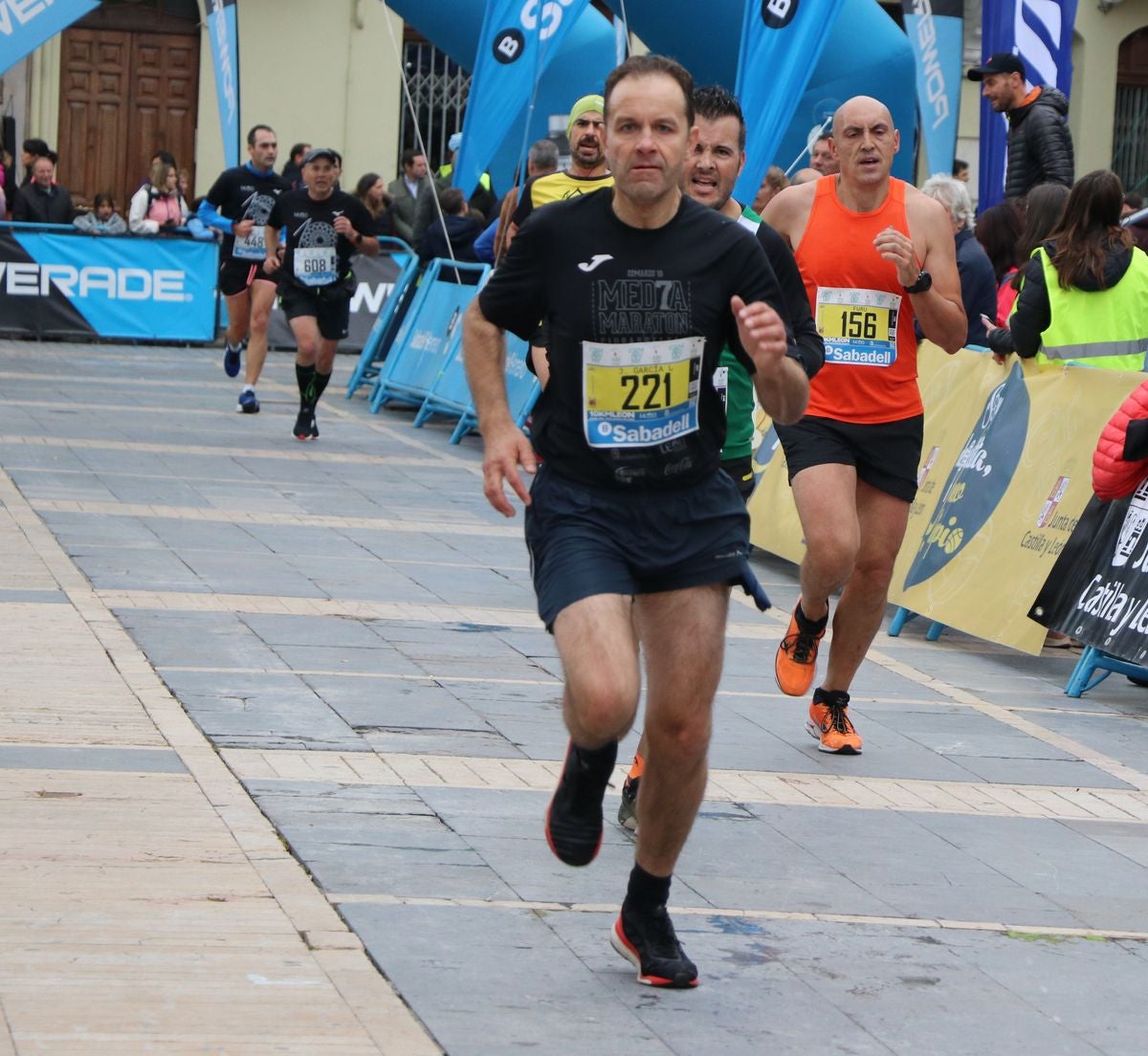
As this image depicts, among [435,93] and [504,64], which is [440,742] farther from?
[435,93]

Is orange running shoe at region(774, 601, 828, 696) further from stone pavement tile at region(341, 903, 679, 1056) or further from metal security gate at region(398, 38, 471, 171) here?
metal security gate at region(398, 38, 471, 171)

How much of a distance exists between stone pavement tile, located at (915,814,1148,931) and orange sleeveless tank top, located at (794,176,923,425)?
1436mm

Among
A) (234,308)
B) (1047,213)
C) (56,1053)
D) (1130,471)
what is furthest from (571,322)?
(234,308)

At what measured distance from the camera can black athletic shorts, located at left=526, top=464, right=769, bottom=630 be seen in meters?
4.38

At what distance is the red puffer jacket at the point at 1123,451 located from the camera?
7.71 meters

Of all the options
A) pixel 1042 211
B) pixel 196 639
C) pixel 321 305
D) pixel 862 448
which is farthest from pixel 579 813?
pixel 321 305

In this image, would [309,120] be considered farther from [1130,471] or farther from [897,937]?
[897,937]

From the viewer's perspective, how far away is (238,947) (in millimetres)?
4316

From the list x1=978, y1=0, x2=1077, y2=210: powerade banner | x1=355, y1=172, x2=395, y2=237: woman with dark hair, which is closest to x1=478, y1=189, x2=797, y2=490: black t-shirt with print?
x1=978, y1=0, x2=1077, y2=210: powerade banner

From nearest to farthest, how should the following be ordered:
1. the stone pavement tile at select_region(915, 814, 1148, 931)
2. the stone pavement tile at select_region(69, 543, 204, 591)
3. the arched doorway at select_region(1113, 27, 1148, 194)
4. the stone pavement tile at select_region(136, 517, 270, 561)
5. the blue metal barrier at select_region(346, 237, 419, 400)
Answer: the stone pavement tile at select_region(915, 814, 1148, 931)
the stone pavement tile at select_region(69, 543, 204, 591)
the stone pavement tile at select_region(136, 517, 270, 561)
the blue metal barrier at select_region(346, 237, 419, 400)
the arched doorway at select_region(1113, 27, 1148, 194)

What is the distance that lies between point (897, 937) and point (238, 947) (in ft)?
4.88

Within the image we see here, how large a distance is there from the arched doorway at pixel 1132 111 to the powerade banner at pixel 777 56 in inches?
665

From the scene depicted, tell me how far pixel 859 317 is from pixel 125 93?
21602 mm

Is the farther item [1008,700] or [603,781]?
[1008,700]
